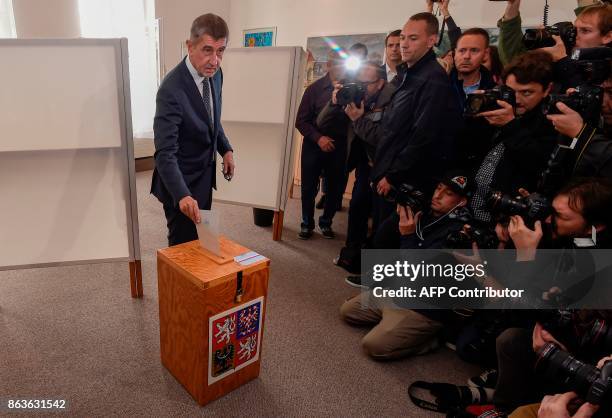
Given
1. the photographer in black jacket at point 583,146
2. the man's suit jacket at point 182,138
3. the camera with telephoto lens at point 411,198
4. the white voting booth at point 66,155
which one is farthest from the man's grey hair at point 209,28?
the photographer in black jacket at point 583,146

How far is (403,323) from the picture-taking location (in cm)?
187

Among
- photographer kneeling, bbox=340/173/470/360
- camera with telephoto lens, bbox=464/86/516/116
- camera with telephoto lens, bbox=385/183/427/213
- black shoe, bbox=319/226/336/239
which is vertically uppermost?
camera with telephoto lens, bbox=464/86/516/116

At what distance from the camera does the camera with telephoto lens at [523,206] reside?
145cm

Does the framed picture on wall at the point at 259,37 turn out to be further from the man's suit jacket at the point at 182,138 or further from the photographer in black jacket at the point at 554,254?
the photographer in black jacket at the point at 554,254

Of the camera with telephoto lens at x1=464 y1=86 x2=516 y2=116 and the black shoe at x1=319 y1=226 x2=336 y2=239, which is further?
the black shoe at x1=319 y1=226 x2=336 y2=239

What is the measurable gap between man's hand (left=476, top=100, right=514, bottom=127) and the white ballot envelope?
Answer: 125cm

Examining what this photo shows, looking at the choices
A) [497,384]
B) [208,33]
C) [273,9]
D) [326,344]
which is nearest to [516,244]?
[497,384]

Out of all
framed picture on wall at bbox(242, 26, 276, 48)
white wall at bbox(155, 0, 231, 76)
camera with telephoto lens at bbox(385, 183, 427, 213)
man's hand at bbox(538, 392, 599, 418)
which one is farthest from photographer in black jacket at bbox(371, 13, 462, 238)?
white wall at bbox(155, 0, 231, 76)

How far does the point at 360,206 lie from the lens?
2.80 m

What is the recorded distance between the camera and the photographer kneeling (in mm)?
1845

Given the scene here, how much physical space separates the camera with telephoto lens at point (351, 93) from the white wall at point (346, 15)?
143 centimetres

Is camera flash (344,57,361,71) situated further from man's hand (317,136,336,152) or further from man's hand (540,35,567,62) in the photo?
man's hand (540,35,567,62)

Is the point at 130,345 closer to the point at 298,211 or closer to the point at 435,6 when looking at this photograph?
the point at 298,211

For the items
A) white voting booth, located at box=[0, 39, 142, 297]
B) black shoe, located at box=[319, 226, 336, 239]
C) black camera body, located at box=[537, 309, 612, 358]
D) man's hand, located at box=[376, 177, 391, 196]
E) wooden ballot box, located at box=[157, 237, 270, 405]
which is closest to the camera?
black camera body, located at box=[537, 309, 612, 358]
